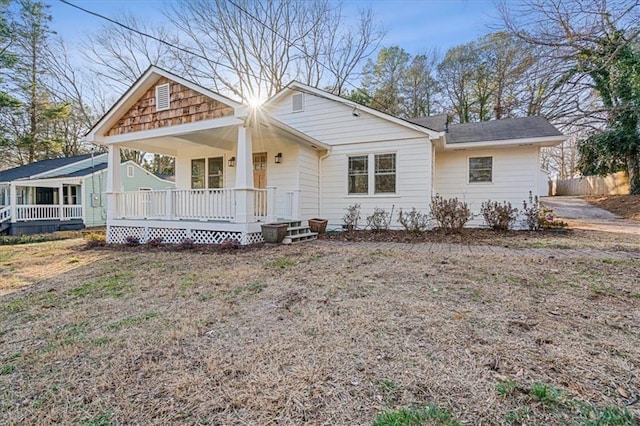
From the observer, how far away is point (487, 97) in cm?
2123

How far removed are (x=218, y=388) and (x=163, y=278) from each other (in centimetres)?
349

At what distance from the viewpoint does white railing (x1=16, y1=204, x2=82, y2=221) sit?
605 inches

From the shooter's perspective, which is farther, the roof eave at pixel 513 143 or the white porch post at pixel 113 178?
the roof eave at pixel 513 143

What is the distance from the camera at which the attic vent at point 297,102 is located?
1132cm

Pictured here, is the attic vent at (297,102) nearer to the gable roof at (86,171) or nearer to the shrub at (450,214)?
the shrub at (450,214)

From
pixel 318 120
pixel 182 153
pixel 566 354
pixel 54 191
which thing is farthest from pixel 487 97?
pixel 54 191

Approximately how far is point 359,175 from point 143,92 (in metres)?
6.67

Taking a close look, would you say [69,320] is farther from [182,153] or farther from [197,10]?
[197,10]

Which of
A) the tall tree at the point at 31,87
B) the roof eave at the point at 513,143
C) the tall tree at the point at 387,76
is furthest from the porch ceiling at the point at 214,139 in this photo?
the tall tree at the point at 387,76

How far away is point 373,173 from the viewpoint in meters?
10.4

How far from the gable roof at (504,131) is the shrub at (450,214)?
273 cm

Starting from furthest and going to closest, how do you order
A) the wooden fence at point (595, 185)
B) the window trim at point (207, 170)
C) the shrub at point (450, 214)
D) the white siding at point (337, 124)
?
the wooden fence at point (595, 185), the window trim at point (207, 170), the white siding at point (337, 124), the shrub at point (450, 214)

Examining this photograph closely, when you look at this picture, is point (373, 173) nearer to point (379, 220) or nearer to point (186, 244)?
point (379, 220)

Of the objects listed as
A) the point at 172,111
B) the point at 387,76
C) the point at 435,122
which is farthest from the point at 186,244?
the point at 387,76
